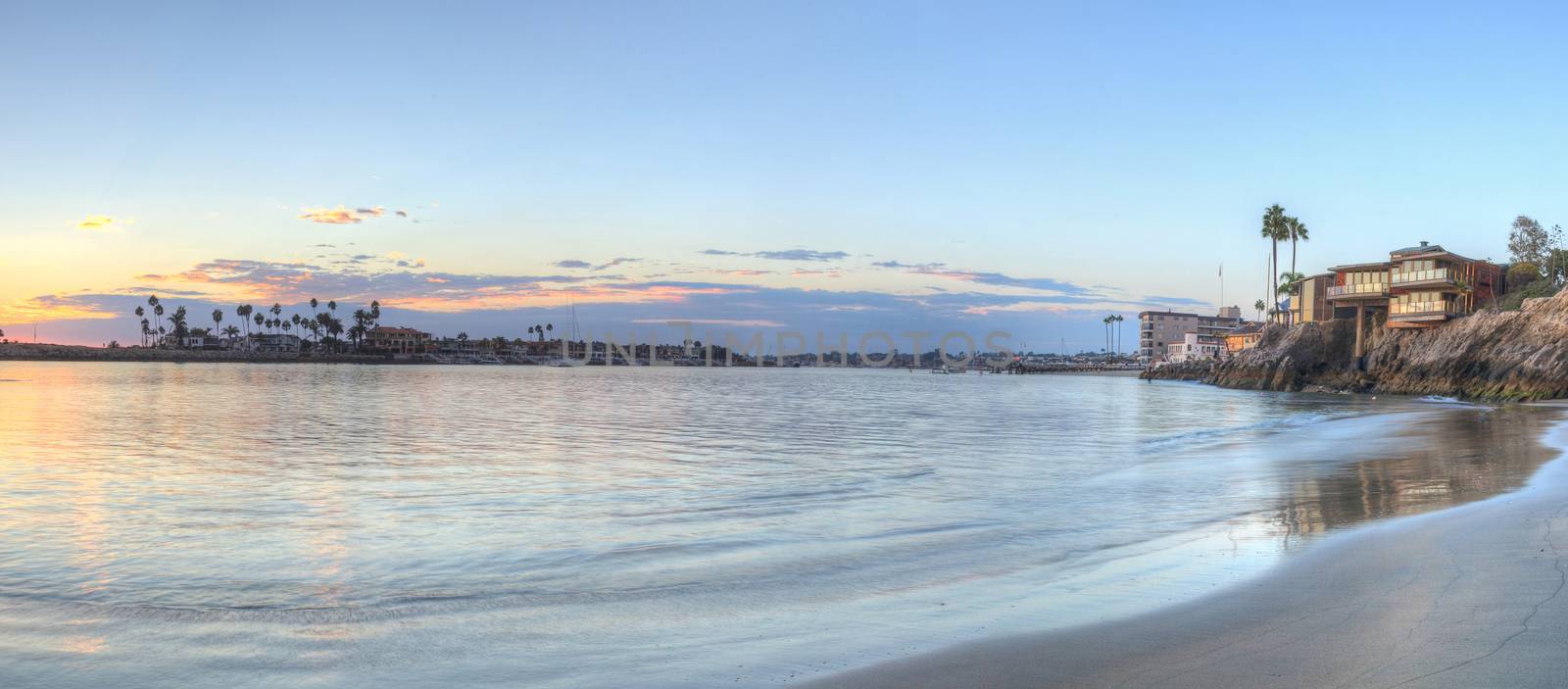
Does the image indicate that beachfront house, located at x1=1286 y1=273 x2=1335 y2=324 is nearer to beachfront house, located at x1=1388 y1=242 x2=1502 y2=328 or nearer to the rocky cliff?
the rocky cliff

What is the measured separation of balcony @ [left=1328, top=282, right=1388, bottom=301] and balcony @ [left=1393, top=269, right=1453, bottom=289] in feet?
9.20

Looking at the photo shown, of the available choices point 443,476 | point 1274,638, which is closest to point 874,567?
point 1274,638

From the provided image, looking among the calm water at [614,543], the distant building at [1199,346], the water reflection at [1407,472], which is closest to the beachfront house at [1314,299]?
the distant building at [1199,346]

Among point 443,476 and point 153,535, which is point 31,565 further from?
point 443,476

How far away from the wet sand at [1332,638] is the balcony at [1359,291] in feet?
277

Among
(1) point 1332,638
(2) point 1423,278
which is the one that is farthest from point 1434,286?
(1) point 1332,638

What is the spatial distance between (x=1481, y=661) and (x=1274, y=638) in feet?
3.74

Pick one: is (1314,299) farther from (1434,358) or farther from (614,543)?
(614,543)

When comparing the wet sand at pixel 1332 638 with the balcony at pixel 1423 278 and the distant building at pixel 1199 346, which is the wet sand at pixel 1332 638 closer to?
the balcony at pixel 1423 278

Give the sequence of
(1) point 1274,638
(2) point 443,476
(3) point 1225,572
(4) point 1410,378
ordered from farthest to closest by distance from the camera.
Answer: (4) point 1410,378
(2) point 443,476
(3) point 1225,572
(1) point 1274,638

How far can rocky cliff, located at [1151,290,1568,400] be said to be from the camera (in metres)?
53.9

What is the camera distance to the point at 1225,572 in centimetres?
877

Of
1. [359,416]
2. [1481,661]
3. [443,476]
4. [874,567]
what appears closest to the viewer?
[1481,661]

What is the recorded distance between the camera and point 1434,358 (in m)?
67.9
